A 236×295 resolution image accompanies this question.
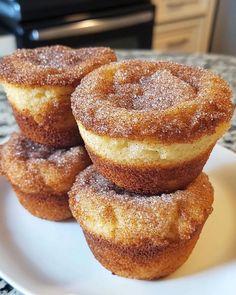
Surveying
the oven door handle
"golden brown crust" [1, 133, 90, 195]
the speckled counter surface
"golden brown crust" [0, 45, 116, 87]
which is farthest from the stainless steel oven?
"golden brown crust" [1, 133, 90, 195]

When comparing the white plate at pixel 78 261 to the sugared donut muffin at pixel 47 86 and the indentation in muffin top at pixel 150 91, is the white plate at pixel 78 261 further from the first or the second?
the indentation in muffin top at pixel 150 91

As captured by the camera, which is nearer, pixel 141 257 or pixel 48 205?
pixel 141 257

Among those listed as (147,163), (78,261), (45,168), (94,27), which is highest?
(147,163)

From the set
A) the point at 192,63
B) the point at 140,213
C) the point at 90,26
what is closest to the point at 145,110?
the point at 140,213

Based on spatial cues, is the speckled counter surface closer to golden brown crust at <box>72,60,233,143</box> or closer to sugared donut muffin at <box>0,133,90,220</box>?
sugared donut muffin at <box>0,133,90,220</box>

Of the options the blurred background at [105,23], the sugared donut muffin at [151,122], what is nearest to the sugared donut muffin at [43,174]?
the sugared donut muffin at [151,122]

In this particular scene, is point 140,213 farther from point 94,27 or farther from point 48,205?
point 94,27

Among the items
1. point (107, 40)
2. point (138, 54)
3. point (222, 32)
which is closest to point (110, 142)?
point (138, 54)

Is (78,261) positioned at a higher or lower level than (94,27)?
higher
